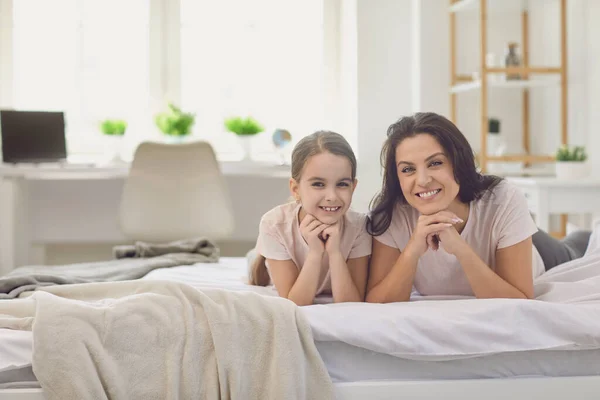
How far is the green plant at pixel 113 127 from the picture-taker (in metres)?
4.58

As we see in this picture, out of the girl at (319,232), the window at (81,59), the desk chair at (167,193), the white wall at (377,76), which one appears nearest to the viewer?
the girl at (319,232)

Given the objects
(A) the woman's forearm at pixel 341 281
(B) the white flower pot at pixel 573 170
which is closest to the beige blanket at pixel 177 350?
(A) the woman's forearm at pixel 341 281

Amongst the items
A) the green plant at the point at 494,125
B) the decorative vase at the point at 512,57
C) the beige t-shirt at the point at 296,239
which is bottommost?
the beige t-shirt at the point at 296,239

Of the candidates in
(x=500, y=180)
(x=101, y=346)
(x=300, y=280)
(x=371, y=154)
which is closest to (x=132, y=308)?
(x=101, y=346)

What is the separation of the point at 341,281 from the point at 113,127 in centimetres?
313

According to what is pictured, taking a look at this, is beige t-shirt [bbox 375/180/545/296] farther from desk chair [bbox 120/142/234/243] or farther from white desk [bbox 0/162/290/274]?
white desk [bbox 0/162/290/274]

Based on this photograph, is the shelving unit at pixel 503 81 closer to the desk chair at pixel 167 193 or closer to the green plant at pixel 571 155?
the green plant at pixel 571 155

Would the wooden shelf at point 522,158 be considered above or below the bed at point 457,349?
above

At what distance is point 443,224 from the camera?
Result: 1.62 m

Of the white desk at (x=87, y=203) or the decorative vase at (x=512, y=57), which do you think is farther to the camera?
the white desk at (x=87, y=203)

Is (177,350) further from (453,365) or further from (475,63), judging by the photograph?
(475,63)

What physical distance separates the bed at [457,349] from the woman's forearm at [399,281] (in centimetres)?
14

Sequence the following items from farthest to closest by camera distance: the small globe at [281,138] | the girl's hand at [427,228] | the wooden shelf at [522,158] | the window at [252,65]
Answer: the window at [252,65]
the small globe at [281,138]
the wooden shelf at [522,158]
the girl's hand at [427,228]

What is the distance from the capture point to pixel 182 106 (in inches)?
196
